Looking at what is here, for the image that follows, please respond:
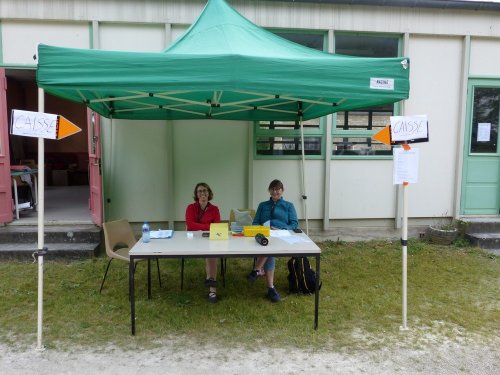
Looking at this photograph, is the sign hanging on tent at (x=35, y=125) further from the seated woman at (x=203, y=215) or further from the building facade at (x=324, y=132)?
the building facade at (x=324, y=132)

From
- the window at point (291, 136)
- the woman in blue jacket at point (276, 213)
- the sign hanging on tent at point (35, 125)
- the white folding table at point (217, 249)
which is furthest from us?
the window at point (291, 136)

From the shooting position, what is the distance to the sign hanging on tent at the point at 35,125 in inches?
106

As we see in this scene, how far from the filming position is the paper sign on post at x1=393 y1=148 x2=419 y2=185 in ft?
10.4

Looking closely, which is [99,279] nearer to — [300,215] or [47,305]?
[47,305]

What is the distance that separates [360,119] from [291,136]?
110 centimetres

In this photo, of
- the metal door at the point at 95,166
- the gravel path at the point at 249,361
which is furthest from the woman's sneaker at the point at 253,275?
the metal door at the point at 95,166

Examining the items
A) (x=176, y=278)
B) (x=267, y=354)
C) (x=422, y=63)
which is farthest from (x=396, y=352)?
(x=422, y=63)

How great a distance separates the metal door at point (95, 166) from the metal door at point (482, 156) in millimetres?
5462

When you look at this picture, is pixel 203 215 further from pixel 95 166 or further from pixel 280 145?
pixel 95 166

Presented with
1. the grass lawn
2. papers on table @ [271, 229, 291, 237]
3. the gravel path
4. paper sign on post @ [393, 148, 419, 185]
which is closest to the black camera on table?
papers on table @ [271, 229, 291, 237]

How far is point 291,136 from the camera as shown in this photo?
558cm

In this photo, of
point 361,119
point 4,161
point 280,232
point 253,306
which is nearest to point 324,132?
point 361,119

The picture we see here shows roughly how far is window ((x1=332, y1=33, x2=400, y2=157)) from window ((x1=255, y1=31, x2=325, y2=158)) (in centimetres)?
26

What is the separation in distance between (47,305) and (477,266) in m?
5.00
